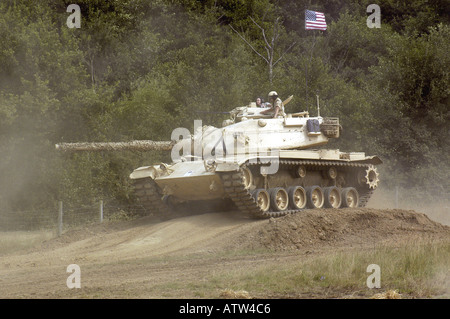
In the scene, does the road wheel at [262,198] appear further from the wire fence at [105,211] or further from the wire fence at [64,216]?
the wire fence at [64,216]

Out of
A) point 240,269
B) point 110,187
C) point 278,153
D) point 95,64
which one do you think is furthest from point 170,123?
point 240,269

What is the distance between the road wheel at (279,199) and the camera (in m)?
17.4

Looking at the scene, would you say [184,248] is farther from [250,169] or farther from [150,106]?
[150,106]

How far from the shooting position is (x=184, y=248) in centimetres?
1498

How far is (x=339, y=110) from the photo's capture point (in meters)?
29.5

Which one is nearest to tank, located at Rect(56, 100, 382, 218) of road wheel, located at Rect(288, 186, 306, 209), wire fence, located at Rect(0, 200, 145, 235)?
road wheel, located at Rect(288, 186, 306, 209)

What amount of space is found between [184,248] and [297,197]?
456 centimetres

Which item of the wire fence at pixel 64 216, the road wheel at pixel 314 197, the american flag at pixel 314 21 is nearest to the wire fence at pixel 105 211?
the wire fence at pixel 64 216

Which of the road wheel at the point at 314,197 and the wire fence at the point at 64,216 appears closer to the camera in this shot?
the road wheel at the point at 314,197

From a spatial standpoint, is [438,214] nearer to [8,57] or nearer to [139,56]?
[8,57]

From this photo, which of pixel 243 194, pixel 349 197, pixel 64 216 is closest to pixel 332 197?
pixel 349 197

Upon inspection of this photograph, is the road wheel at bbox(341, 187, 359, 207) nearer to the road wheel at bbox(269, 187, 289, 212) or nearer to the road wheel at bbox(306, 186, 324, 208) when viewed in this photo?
the road wheel at bbox(306, 186, 324, 208)

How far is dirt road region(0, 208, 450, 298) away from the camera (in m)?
9.98

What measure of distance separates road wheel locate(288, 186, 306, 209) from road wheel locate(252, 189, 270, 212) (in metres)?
0.91
